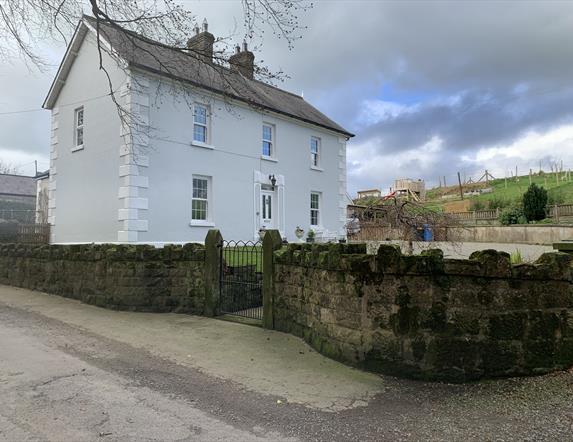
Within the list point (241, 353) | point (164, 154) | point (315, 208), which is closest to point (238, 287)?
point (241, 353)

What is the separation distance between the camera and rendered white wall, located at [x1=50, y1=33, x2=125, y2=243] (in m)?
15.3

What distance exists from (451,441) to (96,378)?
385cm

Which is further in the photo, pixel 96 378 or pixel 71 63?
pixel 71 63

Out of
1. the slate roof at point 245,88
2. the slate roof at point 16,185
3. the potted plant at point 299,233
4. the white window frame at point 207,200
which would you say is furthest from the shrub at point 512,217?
the slate roof at point 16,185

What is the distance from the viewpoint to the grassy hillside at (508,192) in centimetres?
3080

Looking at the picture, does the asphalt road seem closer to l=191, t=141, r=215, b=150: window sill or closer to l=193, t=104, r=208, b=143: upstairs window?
l=191, t=141, r=215, b=150: window sill

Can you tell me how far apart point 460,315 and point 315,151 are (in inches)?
703

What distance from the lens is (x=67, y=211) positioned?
1747cm

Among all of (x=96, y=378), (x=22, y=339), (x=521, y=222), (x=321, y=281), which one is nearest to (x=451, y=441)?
(x=321, y=281)

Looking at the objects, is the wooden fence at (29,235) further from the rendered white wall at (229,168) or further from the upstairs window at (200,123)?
the upstairs window at (200,123)

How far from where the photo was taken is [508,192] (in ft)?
130

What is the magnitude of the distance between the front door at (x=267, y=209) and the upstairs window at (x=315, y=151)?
3.60 m

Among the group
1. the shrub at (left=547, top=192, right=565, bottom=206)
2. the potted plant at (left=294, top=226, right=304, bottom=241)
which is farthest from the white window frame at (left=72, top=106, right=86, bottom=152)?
the shrub at (left=547, top=192, right=565, bottom=206)

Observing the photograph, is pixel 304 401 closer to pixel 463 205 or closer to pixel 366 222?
pixel 366 222
